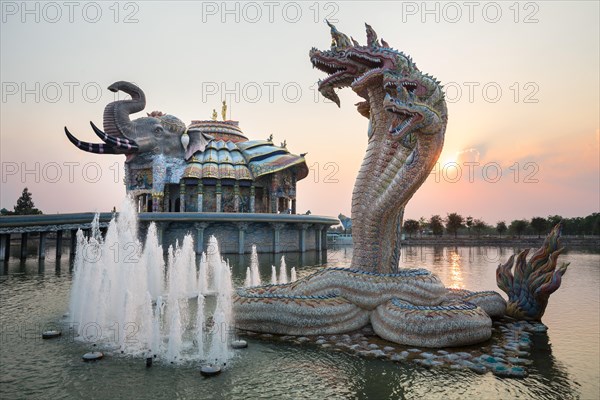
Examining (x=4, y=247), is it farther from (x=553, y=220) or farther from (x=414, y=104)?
(x=553, y=220)

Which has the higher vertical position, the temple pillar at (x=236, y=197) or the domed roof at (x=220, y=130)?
the domed roof at (x=220, y=130)

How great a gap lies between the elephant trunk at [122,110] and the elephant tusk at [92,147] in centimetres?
115

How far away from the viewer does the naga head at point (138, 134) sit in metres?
32.1

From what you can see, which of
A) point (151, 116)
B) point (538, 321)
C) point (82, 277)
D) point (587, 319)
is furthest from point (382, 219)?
point (151, 116)

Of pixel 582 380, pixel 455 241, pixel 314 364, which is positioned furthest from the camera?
pixel 455 241

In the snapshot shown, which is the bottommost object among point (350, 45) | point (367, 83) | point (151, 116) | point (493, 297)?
point (493, 297)

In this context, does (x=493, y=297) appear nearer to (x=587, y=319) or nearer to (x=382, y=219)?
(x=587, y=319)

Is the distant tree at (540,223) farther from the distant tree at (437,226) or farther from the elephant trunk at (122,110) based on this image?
the elephant trunk at (122,110)

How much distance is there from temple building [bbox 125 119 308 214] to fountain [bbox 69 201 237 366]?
64.1 ft

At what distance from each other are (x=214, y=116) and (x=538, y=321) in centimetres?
3862

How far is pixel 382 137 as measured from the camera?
10766 millimetres

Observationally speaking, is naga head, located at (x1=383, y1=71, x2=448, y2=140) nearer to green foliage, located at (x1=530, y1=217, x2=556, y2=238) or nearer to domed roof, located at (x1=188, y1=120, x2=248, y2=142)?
domed roof, located at (x1=188, y1=120, x2=248, y2=142)

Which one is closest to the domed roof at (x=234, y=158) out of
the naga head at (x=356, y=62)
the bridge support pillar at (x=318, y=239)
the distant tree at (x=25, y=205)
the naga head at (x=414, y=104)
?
the bridge support pillar at (x=318, y=239)

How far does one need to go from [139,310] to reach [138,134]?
25.7 m
